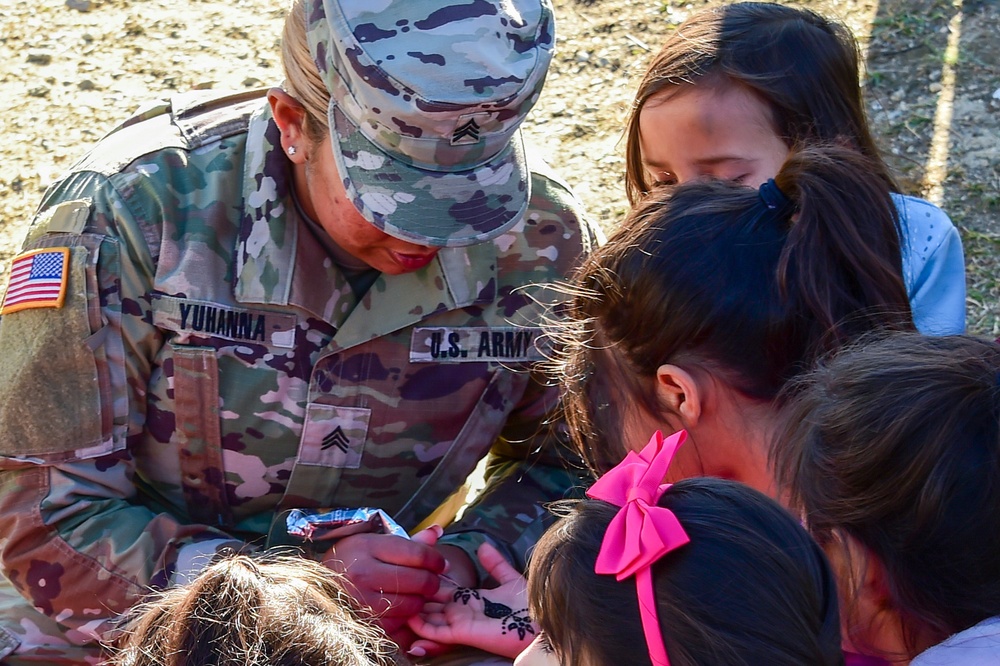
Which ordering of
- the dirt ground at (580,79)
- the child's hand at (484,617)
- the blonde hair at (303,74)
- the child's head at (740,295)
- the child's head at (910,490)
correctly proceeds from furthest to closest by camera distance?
1. the dirt ground at (580,79)
2. the child's hand at (484,617)
3. the blonde hair at (303,74)
4. the child's head at (740,295)
5. the child's head at (910,490)

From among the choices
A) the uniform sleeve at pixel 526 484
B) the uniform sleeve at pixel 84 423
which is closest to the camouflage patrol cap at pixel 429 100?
the uniform sleeve at pixel 84 423

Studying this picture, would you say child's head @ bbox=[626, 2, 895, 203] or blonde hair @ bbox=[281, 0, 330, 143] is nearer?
blonde hair @ bbox=[281, 0, 330, 143]

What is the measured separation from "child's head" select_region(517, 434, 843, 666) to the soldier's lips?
0.90 m

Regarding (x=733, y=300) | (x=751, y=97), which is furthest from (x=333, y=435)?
(x=751, y=97)

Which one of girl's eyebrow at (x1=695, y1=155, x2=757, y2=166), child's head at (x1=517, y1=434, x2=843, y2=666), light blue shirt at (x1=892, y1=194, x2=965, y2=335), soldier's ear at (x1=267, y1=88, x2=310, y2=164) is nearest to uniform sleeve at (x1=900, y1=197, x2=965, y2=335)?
light blue shirt at (x1=892, y1=194, x2=965, y2=335)

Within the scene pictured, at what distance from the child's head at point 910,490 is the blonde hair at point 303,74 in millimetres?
1010

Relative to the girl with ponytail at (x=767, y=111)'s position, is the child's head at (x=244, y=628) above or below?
below

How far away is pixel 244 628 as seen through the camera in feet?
4.25

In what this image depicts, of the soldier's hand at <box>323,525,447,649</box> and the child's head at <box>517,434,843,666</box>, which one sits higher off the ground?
the child's head at <box>517,434,843,666</box>

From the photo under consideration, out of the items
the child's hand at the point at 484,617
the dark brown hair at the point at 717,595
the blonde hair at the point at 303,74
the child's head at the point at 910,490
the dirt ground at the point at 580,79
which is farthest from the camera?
the dirt ground at the point at 580,79

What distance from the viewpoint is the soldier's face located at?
2010 millimetres

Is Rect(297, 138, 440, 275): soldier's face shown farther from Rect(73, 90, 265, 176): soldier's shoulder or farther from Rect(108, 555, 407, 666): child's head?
Rect(108, 555, 407, 666): child's head

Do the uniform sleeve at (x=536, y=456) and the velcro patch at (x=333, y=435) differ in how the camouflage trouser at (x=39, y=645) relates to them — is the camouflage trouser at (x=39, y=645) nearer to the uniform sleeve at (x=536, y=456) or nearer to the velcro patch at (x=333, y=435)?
the velcro patch at (x=333, y=435)

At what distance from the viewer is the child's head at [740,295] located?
68.2 inches
